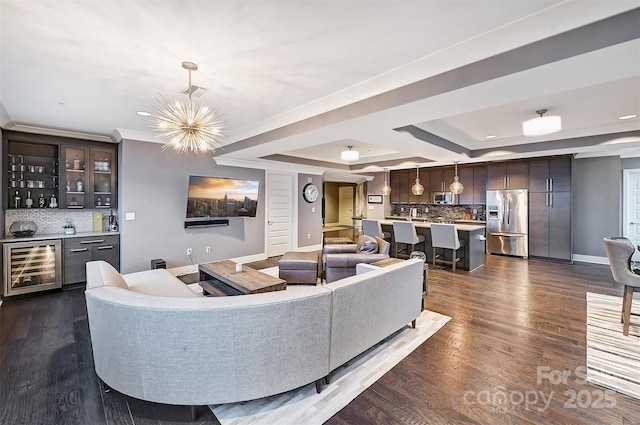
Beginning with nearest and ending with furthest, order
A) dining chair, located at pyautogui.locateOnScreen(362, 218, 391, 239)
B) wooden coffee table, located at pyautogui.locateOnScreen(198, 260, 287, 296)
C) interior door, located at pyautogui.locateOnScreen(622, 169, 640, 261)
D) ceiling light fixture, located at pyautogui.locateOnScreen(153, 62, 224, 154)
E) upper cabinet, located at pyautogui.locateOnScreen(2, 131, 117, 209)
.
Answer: ceiling light fixture, located at pyautogui.locateOnScreen(153, 62, 224, 154) → wooden coffee table, located at pyautogui.locateOnScreen(198, 260, 287, 296) → upper cabinet, located at pyautogui.locateOnScreen(2, 131, 117, 209) → interior door, located at pyautogui.locateOnScreen(622, 169, 640, 261) → dining chair, located at pyautogui.locateOnScreen(362, 218, 391, 239)

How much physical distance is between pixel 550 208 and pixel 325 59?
6.82m

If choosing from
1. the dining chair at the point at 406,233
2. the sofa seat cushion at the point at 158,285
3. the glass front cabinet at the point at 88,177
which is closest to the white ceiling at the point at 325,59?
the glass front cabinet at the point at 88,177

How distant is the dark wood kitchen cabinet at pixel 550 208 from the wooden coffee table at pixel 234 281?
652 cm

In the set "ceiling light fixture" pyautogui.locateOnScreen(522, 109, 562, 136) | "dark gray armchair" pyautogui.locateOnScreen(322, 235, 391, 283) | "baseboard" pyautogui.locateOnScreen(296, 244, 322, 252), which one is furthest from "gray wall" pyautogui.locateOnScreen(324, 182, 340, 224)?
"ceiling light fixture" pyautogui.locateOnScreen(522, 109, 562, 136)

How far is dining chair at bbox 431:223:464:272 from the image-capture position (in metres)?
5.50

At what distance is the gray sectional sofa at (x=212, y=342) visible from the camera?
1700 millimetres

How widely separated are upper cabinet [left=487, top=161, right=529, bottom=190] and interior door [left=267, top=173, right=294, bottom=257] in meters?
5.19

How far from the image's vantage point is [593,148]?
16.1ft

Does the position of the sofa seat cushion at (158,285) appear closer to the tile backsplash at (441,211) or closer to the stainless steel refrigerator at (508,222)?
the stainless steel refrigerator at (508,222)

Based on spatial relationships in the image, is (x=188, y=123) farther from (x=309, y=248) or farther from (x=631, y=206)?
(x=631, y=206)

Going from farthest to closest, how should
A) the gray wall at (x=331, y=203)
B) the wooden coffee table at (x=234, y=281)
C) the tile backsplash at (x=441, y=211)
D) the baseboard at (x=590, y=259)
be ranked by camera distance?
the gray wall at (x=331, y=203) → the tile backsplash at (x=441, y=211) → the baseboard at (x=590, y=259) → the wooden coffee table at (x=234, y=281)

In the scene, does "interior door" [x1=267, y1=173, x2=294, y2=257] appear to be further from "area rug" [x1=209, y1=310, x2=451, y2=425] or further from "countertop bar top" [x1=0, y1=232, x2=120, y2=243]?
"area rug" [x1=209, y1=310, x2=451, y2=425]

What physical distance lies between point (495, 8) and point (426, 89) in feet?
2.46

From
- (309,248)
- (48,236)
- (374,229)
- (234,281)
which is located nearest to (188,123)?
(234,281)
